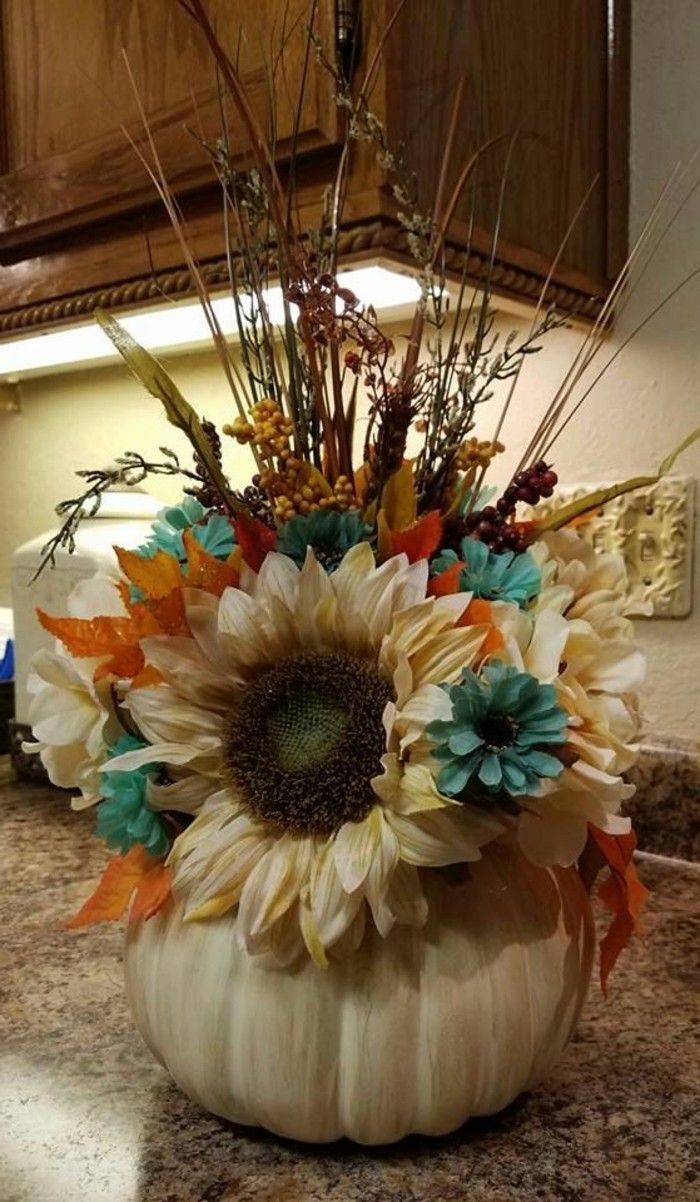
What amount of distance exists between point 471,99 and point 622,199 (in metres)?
0.24

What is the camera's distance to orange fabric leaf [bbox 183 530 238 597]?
442mm

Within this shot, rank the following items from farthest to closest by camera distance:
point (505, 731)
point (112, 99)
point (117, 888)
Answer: point (112, 99), point (117, 888), point (505, 731)

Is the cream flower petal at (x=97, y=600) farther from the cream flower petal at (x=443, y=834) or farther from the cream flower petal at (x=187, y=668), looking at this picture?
the cream flower petal at (x=443, y=834)

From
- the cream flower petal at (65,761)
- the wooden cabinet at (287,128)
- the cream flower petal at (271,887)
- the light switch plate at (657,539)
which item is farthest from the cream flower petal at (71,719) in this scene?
the light switch plate at (657,539)

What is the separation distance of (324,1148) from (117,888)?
0.16m

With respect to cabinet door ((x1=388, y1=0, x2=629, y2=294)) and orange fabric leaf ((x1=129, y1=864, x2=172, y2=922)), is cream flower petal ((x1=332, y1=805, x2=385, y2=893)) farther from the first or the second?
cabinet door ((x1=388, y1=0, x2=629, y2=294))

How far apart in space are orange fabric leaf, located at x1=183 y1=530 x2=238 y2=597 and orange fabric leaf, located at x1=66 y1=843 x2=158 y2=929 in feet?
0.45

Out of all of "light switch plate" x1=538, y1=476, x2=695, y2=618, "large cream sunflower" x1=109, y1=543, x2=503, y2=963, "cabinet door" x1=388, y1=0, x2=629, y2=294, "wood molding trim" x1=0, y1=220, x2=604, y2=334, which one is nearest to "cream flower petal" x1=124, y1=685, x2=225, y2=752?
"large cream sunflower" x1=109, y1=543, x2=503, y2=963

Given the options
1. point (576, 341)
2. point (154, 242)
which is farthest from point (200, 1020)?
point (576, 341)

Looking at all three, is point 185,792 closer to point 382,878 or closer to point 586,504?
point 382,878

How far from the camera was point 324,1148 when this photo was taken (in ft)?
1.50

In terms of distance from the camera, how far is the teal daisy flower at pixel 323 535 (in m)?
0.44

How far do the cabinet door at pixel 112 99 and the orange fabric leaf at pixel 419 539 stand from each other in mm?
384

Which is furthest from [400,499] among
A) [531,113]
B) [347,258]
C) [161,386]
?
[531,113]
